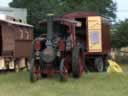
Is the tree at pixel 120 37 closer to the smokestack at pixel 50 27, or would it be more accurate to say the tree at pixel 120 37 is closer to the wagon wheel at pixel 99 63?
the wagon wheel at pixel 99 63

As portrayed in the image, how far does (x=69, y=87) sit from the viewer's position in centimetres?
1670

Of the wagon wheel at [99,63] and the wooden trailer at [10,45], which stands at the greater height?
the wooden trailer at [10,45]

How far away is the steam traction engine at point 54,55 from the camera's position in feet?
63.3

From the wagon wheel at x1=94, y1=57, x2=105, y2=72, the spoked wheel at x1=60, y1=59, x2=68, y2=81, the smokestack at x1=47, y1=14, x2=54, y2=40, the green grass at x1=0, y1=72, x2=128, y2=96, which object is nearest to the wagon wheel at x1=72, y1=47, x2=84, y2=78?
the green grass at x1=0, y1=72, x2=128, y2=96

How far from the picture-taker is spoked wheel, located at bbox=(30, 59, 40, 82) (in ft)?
61.6

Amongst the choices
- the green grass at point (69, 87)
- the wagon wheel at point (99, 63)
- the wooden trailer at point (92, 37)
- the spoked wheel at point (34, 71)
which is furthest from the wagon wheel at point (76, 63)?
the wagon wheel at point (99, 63)

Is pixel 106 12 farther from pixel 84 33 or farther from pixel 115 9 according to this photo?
pixel 84 33

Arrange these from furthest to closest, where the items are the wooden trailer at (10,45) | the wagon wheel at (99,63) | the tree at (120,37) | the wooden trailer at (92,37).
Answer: the tree at (120,37), the wagon wheel at (99,63), the wooden trailer at (92,37), the wooden trailer at (10,45)

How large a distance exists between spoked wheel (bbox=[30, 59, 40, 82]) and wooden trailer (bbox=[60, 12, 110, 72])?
35.7ft

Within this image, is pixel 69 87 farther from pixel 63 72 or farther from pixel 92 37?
pixel 92 37

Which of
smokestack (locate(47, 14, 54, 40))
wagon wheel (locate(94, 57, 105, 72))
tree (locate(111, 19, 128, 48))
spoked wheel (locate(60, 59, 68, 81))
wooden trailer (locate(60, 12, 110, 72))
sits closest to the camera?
spoked wheel (locate(60, 59, 68, 81))

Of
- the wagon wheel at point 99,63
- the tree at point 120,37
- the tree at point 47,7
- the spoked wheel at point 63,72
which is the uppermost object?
the tree at point 47,7

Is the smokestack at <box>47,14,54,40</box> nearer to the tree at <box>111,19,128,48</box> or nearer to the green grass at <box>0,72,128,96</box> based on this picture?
the green grass at <box>0,72,128,96</box>

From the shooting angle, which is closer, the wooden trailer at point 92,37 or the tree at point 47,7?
the wooden trailer at point 92,37
